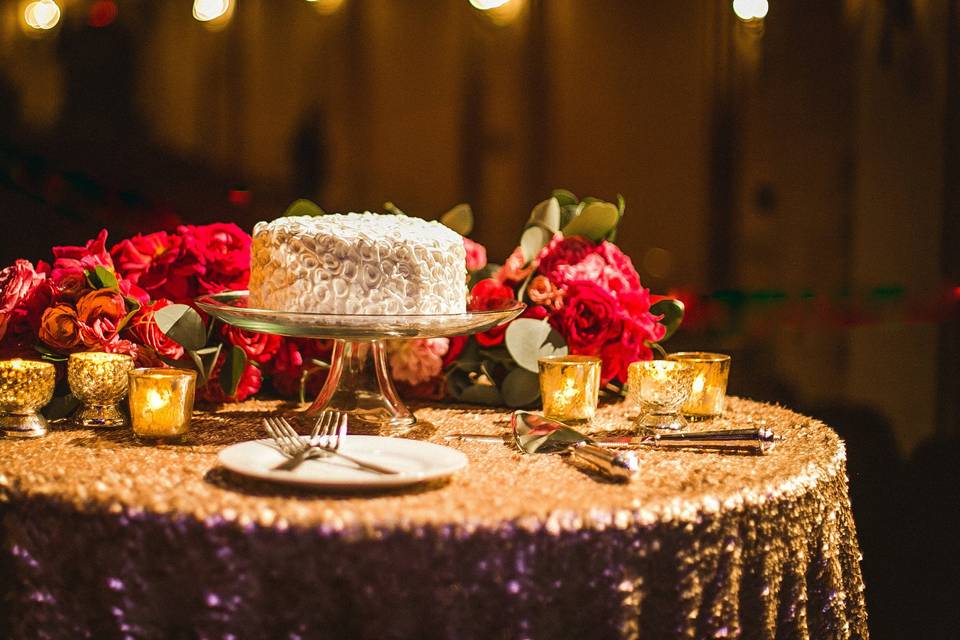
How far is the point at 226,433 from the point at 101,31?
6.41 feet

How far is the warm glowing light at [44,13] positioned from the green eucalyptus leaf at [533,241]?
1810 millimetres

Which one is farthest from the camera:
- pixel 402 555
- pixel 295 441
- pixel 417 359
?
pixel 417 359

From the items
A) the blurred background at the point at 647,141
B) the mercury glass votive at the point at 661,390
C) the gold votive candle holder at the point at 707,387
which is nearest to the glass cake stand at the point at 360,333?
the mercury glass votive at the point at 661,390

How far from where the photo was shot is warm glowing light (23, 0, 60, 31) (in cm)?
260

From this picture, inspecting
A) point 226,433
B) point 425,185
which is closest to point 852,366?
point 425,185

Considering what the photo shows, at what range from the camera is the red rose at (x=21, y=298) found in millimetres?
1287

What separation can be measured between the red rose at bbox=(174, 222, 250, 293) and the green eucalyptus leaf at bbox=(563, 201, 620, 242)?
1.89ft

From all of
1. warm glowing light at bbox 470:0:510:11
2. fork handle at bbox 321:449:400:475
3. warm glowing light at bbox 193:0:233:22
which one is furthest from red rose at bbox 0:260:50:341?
warm glowing light at bbox 470:0:510:11

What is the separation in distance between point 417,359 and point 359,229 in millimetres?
380

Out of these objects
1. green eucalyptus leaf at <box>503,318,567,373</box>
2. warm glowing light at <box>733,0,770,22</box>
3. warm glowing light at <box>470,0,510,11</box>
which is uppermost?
warm glowing light at <box>470,0,510,11</box>

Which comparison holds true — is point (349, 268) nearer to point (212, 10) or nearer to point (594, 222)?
point (594, 222)

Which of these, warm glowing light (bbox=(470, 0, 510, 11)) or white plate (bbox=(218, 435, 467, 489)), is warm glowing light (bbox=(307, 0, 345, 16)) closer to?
warm glowing light (bbox=(470, 0, 510, 11))

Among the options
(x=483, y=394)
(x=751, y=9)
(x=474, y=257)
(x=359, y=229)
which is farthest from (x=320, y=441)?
(x=751, y=9)

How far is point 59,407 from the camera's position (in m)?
1.29
